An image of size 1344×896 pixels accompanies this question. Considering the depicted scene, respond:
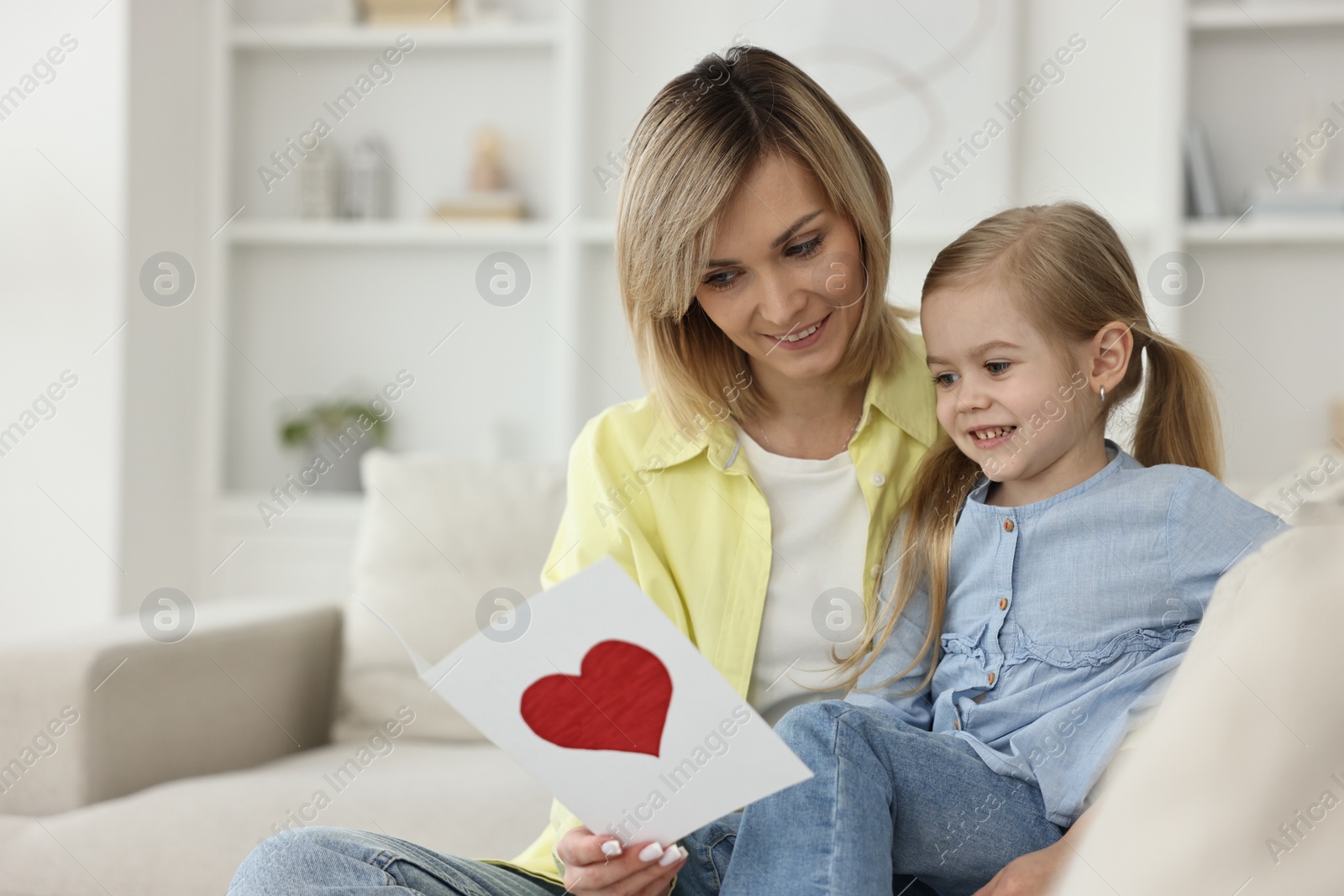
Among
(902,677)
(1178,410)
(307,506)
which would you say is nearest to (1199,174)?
(1178,410)

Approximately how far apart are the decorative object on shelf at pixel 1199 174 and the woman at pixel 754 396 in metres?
1.68

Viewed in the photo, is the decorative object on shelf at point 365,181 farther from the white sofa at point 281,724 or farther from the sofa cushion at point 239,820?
the sofa cushion at point 239,820

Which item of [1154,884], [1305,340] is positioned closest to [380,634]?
[1154,884]

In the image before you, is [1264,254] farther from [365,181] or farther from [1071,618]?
[365,181]

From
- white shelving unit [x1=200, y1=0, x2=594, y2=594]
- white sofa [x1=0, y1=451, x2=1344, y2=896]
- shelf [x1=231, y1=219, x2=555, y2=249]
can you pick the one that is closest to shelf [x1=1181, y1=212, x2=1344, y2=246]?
white sofa [x1=0, y1=451, x2=1344, y2=896]

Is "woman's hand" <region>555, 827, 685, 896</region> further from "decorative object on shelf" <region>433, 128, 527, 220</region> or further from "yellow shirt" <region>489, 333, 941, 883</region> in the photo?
"decorative object on shelf" <region>433, 128, 527, 220</region>

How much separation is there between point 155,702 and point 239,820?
31 centimetres

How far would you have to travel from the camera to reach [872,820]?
965 mm

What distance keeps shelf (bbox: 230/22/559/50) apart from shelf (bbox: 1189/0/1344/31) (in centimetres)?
164

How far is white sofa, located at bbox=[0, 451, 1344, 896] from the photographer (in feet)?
4.96

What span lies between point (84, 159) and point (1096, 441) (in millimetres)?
2668

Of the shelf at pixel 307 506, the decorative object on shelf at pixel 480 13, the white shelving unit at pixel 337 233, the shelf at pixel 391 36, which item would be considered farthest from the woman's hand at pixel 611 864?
the decorative object on shelf at pixel 480 13

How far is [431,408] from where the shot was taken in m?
3.33

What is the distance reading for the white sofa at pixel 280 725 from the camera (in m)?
1.51
